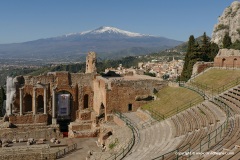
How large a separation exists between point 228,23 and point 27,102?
2919 inches

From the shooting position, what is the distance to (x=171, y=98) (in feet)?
116

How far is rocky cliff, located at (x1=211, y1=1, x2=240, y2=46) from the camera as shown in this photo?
91750mm

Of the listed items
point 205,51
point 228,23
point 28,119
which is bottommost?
point 28,119

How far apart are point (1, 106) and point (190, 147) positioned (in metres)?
49.8

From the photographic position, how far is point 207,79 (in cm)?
3575

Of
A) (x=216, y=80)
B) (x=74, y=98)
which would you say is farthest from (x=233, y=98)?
(x=74, y=98)

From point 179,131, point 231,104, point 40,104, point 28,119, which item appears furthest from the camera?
point 40,104

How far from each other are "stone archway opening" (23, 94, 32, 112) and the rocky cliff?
63.2 metres

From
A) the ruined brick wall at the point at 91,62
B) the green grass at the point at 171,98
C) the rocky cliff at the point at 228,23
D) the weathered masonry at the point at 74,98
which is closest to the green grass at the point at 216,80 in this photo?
the green grass at the point at 171,98

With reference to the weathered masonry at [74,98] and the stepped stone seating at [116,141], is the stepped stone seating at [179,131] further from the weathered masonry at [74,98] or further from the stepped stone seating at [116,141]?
the weathered masonry at [74,98]

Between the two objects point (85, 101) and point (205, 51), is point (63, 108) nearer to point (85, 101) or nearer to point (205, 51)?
point (85, 101)

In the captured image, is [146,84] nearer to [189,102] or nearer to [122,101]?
[122,101]

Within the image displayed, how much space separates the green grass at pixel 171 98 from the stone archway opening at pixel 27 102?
51.2 ft

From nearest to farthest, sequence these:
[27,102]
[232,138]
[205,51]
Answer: [232,138], [27,102], [205,51]
